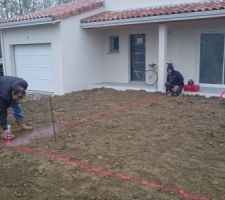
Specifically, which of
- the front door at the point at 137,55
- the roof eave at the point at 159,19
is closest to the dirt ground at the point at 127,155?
the roof eave at the point at 159,19

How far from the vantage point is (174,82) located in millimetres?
11297

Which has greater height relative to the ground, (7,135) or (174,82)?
(174,82)

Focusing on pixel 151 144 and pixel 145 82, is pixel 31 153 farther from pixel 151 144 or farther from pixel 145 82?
pixel 145 82

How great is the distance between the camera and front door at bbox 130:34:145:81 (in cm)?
1352

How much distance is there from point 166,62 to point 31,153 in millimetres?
8225

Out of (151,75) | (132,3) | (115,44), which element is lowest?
(151,75)

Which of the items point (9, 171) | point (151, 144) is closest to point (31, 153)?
point (9, 171)

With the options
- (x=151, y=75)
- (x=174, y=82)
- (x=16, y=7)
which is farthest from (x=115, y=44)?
(x=16, y=7)

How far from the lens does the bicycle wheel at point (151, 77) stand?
13197 millimetres

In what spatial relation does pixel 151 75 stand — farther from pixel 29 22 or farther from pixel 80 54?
pixel 29 22

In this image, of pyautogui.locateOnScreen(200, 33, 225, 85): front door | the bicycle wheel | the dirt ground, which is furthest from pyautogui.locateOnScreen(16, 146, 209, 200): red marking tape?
the bicycle wheel

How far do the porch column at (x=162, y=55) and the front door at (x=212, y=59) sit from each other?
1.46 metres

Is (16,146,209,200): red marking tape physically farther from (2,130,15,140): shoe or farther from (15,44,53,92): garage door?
(15,44,53,92): garage door

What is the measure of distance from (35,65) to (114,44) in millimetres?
3655
